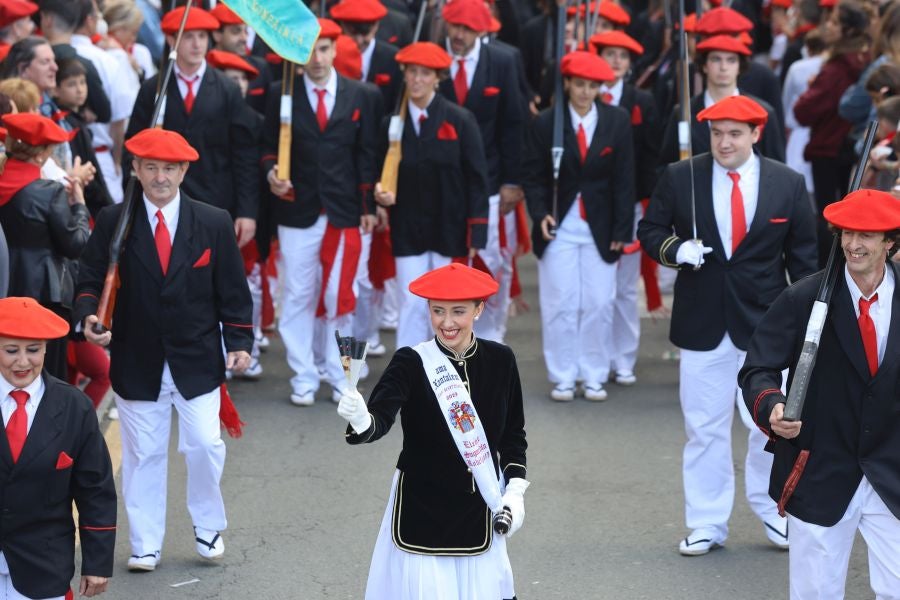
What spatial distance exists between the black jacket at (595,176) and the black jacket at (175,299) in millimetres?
3455

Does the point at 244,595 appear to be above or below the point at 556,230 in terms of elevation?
below

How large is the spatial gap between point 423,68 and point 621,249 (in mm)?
1850

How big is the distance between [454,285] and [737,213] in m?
2.60

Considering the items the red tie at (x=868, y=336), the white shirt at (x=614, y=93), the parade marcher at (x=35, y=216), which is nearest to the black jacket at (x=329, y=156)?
the white shirt at (x=614, y=93)

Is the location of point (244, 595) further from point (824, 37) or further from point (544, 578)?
point (824, 37)

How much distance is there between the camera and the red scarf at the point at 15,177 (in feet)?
25.9

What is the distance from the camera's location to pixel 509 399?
602 cm

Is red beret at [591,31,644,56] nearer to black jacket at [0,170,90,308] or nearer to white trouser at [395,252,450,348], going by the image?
white trouser at [395,252,450,348]

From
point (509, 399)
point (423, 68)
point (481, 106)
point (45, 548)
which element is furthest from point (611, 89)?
point (45, 548)

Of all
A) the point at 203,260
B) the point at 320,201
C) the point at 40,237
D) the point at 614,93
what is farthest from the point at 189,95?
the point at 614,93

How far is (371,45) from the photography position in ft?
38.9

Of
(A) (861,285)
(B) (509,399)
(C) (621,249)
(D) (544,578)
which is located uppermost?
(A) (861,285)

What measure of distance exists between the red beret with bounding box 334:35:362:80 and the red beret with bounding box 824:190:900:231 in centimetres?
610

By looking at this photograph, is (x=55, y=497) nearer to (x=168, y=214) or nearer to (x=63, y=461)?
(x=63, y=461)
